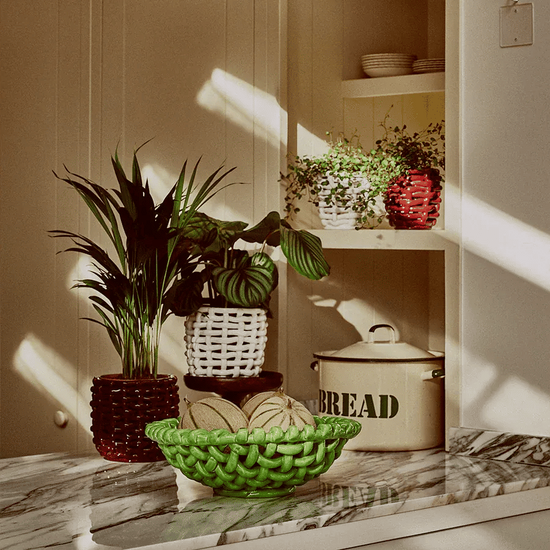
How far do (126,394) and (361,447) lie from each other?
1.86 ft

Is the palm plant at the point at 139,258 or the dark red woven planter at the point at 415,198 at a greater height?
the dark red woven planter at the point at 415,198

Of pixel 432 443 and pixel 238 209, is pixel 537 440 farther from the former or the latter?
pixel 238 209

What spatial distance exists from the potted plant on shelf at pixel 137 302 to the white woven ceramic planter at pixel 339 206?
1.00ft

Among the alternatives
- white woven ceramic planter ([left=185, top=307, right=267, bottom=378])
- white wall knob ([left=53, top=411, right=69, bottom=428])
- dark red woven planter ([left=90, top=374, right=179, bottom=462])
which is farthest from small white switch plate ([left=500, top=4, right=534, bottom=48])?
white wall knob ([left=53, top=411, right=69, bottom=428])

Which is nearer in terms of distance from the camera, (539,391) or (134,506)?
(134,506)

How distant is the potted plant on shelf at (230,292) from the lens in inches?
88.4

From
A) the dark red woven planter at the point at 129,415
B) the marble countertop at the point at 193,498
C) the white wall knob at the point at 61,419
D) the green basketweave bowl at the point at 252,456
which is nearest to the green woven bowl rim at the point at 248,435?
the green basketweave bowl at the point at 252,456

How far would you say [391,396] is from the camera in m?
2.33

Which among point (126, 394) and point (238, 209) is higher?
point (238, 209)

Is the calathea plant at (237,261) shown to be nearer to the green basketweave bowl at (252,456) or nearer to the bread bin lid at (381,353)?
the bread bin lid at (381,353)

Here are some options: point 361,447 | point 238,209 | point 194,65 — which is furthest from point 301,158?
point 361,447

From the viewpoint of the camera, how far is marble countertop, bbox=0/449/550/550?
1614mm

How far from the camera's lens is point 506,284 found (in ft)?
7.11

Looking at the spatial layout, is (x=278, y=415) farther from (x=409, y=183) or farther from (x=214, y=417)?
(x=409, y=183)
